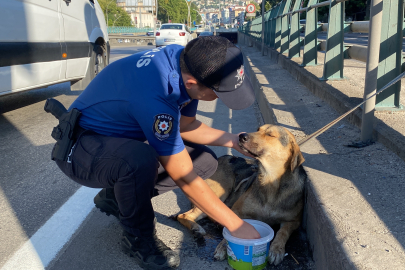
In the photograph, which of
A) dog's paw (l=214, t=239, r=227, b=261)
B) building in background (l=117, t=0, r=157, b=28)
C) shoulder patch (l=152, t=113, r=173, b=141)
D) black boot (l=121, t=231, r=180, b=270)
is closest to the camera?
shoulder patch (l=152, t=113, r=173, b=141)

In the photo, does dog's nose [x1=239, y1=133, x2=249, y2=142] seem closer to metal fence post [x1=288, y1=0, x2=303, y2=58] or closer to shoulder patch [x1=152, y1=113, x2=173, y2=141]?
shoulder patch [x1=152, y1=113, x2=173, y2=141]

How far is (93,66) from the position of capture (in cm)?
812

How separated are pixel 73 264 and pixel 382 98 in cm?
373

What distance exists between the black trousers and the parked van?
124 inches

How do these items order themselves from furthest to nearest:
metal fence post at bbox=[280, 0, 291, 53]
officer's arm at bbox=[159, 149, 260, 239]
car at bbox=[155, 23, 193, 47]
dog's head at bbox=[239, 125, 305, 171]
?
car at bbox=[155, 23, 193, 47] → metal fence post at bbox=[280, 0, 291, 53] → dog's head at bbox=[239, 125, 305, 171] → officer's arm at bbox=[159, 149, 260, 239]

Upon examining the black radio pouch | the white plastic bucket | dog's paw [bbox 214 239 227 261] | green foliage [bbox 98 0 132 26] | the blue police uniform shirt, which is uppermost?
green foliage [bbox 98 0 132 26]

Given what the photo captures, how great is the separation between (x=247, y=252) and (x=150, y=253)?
681 millimetres

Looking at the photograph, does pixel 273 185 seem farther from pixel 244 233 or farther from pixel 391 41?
pixel 391 41

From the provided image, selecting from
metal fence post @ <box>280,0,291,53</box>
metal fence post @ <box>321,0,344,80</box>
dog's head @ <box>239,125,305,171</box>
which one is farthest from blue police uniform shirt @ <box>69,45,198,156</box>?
metal fence post @ <box>280,0,291,53</box>

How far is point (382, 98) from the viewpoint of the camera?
439 cm

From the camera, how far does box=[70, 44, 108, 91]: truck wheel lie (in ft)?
25.6

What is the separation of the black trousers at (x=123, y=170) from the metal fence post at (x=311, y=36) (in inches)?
260

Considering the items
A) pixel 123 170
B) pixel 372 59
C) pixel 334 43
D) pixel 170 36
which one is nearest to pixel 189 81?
pixel 123 170

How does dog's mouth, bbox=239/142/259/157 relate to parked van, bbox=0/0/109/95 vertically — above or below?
below
